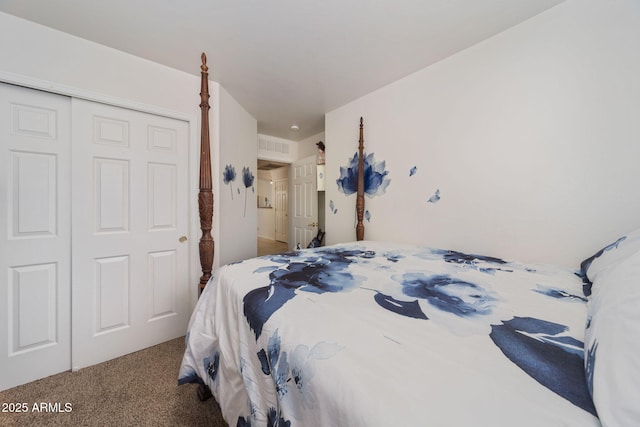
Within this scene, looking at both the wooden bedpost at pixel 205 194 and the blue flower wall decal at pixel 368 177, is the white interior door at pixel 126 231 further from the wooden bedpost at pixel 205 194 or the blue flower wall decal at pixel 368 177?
the blue flower wall decal at pixel 368 177

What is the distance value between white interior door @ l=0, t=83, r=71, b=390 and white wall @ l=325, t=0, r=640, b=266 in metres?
2.66

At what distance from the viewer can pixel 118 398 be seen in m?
1.42

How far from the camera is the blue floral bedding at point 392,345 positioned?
426mm

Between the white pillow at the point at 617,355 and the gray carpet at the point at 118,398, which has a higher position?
the white pillow at the point at 617,355

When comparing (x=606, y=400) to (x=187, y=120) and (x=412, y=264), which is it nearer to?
(x=412, y=264)

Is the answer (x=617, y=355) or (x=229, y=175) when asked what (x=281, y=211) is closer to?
(x=229, y=175)

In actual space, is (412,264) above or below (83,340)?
above

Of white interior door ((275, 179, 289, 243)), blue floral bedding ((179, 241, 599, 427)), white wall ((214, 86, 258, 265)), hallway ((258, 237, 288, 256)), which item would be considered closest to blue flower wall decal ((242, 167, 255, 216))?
white wall ((214, 86, 258, 265))

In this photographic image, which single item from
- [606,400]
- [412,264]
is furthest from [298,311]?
[412,264]

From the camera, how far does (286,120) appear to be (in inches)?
127

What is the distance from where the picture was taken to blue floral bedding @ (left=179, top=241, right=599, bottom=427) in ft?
1.40

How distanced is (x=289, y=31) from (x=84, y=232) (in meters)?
2.07

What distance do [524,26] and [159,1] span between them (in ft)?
7.55

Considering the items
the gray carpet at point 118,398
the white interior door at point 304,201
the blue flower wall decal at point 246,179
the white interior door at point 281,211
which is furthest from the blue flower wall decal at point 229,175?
the white interior door at point 281,211
